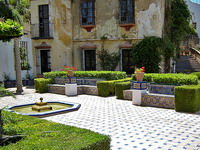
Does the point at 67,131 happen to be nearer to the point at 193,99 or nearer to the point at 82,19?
the point at 193,99

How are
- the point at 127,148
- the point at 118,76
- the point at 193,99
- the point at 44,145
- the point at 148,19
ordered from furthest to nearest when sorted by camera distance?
the point at 148,19
the point at 118,76
the point at 193,99
the point at 127,148
the point at 44,145

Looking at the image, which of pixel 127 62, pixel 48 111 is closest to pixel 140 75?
pixel 48 111

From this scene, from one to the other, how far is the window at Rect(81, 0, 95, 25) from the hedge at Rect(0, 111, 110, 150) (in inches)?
532

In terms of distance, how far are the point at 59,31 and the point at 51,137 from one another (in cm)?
1427

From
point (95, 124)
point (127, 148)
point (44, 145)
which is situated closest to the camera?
point (44, 145)

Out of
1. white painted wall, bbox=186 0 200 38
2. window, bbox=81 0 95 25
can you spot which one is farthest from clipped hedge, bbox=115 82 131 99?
white painted wall, bbox=186 0 200 38

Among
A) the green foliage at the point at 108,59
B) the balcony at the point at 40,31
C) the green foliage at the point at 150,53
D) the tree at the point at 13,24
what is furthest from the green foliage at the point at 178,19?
the tree at the point at 13,24

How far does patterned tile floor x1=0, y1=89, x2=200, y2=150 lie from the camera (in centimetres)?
569

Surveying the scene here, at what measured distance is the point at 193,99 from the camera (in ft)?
28.1

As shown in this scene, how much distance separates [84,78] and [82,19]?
18.9ft

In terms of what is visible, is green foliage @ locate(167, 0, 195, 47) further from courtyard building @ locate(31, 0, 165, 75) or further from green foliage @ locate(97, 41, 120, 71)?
green foliage @ locate(97, 41, 120, 71)

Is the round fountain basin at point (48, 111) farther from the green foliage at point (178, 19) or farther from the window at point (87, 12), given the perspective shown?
the green foliage at point (178, 19)

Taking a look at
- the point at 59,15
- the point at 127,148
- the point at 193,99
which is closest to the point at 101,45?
the point at 59,15

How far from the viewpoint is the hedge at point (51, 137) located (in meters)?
3.90
